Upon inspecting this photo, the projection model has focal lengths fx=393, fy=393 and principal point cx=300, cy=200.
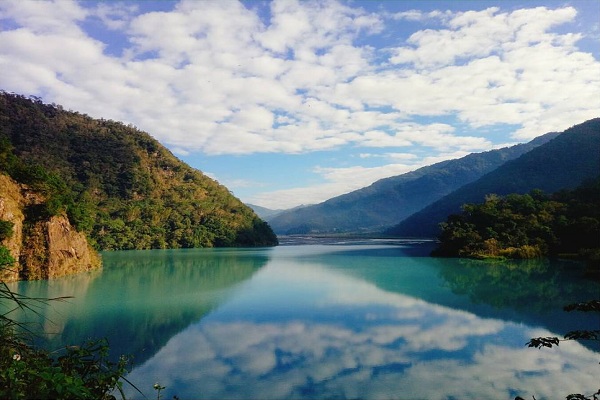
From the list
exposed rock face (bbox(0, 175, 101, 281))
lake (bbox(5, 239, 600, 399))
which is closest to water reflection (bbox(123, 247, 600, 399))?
lake (bbox(5, 239, 600, 399))

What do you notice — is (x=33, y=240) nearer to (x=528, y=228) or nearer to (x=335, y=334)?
(x=335, y=334)

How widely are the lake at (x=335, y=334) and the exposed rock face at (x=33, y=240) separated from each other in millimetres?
1938

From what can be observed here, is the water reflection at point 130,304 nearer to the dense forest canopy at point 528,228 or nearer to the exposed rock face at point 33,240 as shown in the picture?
the exposed rock face at point 33,240

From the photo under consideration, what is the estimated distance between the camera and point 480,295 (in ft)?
Result: 59.7

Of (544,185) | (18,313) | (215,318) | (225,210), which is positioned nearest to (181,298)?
(215,318)

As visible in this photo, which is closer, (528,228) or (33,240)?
(33,240)

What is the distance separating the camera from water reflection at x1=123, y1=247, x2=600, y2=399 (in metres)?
7.43

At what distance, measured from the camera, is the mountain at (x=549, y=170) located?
220ft

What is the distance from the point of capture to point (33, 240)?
892 inches

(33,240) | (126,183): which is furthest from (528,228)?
(126,183)

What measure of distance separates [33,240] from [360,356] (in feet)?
70.5

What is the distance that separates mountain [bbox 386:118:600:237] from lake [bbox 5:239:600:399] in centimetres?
5445

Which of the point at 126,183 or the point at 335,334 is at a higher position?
the point at 126,183

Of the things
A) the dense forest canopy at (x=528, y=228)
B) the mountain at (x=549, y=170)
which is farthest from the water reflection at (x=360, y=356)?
the mountain at (x=549, y=170)
